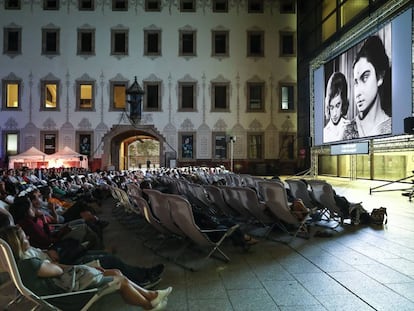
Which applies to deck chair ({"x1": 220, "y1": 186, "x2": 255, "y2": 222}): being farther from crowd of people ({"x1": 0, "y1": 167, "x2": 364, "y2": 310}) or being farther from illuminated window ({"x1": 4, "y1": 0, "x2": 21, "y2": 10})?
illuminated window ({"x1": 4, "y1": 0, "x2": 21, "y2": 10})

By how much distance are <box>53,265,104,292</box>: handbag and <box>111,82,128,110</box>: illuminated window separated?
2727 centimetres

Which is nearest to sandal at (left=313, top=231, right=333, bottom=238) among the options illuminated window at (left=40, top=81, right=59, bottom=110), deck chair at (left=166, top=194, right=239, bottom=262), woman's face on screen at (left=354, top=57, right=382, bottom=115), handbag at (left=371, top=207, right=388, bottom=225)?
handbag at (left=371, top=207, right=388, bottom=225)

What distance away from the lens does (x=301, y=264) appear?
16.2 ft

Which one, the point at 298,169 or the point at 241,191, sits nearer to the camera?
the point at 241,191

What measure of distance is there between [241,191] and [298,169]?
23606 millimetres

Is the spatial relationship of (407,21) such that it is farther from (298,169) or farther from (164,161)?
(164,161)

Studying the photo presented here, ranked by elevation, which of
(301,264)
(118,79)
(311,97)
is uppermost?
(118,79)

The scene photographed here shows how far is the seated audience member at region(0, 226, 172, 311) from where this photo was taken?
3012 millimetres

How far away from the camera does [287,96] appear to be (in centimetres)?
3038

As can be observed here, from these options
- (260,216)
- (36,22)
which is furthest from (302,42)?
(260,216)

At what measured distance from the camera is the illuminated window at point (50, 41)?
2948 cm

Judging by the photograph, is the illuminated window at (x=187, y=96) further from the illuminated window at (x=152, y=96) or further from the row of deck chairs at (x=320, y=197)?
the row of deck chairs at (x=320, y=197)

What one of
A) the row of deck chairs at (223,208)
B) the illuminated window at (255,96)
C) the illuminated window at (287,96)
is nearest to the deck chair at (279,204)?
the row of deck chairs at (223,208)

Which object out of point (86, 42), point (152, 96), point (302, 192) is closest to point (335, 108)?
point (302, 192)
